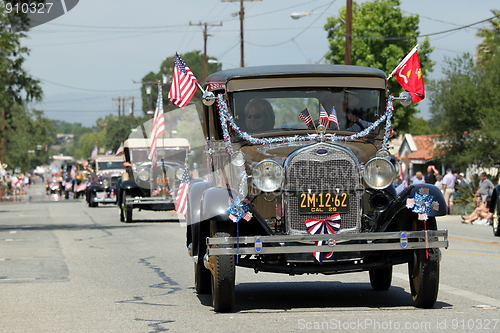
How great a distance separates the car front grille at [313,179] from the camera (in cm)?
873

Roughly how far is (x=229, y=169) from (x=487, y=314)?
3.17 m

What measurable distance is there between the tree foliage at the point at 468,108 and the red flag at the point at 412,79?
84.1ft

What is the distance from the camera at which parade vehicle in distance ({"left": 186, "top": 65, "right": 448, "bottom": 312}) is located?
8.41 metres

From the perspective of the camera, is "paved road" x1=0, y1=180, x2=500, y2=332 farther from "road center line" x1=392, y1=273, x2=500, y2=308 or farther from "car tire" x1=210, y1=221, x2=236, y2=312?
"car tire" x1=210, y1=221, x2=236, y2=312

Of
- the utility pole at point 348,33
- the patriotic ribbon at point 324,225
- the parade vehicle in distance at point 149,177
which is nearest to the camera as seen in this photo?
the patriotic ribbon at point 324,225

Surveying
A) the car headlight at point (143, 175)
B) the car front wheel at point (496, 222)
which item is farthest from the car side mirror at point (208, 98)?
the car headlight at point (143, 175)

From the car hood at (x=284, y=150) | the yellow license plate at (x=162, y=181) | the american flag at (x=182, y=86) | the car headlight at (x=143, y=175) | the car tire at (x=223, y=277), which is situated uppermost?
the american flag at (x=182, y=86)

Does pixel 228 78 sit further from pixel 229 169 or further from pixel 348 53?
pixel 348 53

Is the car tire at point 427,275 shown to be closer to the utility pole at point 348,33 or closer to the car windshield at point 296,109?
the car windshield at point 296,109

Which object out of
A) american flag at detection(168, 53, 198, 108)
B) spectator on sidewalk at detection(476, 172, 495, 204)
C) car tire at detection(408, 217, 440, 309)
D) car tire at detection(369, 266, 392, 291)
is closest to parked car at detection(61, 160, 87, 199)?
Result: spectator on sidewalk at detection(476, 172, 495, 204)

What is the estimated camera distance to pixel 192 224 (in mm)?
9492

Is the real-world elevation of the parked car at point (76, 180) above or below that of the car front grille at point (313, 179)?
below

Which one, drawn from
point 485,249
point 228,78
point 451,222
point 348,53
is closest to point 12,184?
point 348,53

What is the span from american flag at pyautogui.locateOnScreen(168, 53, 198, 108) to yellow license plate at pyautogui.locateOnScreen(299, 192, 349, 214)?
2.48m
